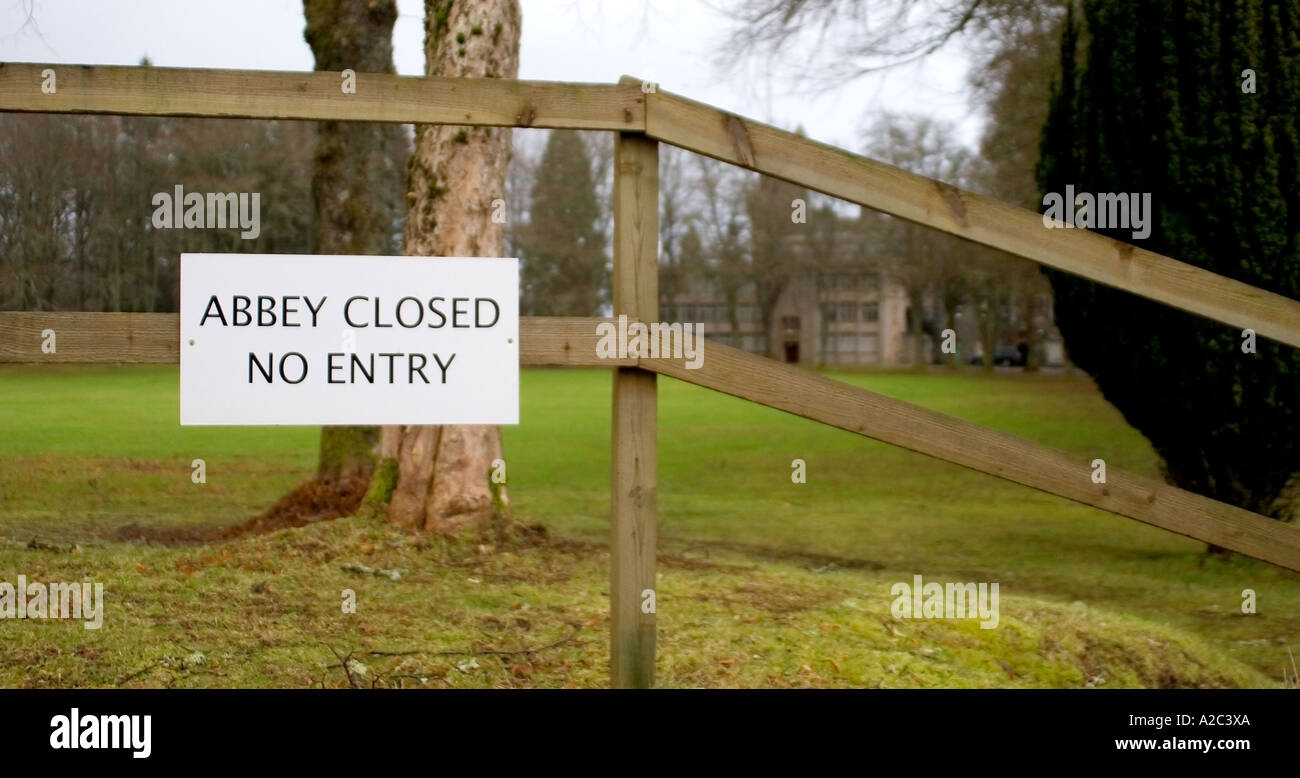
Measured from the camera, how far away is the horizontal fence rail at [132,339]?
355 cm

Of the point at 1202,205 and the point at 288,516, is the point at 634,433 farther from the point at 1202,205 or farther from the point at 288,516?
the point at 288,516

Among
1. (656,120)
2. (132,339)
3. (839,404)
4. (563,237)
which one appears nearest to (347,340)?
(132,339)

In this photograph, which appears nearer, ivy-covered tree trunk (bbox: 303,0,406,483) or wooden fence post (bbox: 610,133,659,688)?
A: wooden fence post (bbox: 610,133,659,688)

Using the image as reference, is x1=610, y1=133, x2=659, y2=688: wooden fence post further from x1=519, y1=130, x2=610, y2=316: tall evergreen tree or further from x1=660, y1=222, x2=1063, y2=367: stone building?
x1=660, y1=222, x2=1063, y2=367: stone building

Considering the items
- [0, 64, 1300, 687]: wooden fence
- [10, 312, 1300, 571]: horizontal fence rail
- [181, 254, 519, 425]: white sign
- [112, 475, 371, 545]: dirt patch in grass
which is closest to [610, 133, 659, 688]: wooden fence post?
[0, 64, 1300, 687]: wooden fence

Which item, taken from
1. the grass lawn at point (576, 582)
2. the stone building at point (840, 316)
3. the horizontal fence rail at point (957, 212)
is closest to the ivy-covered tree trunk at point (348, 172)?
the grass lawn at point (576, 582)

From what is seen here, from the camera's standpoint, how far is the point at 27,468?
13172 millimetres

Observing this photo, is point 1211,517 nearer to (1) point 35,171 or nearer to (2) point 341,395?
(2) point 341,395

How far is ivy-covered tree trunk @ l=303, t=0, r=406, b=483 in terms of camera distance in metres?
11.0

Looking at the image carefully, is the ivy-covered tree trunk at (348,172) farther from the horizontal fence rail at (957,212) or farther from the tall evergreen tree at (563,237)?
the tall evergreen tree at (563,237)

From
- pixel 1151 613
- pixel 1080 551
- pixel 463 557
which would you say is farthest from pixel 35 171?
pixel 1080 551

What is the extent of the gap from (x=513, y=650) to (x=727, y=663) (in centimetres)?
94

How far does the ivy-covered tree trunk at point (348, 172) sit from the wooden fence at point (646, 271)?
745 cm

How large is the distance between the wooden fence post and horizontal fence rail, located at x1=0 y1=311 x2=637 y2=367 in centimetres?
14
